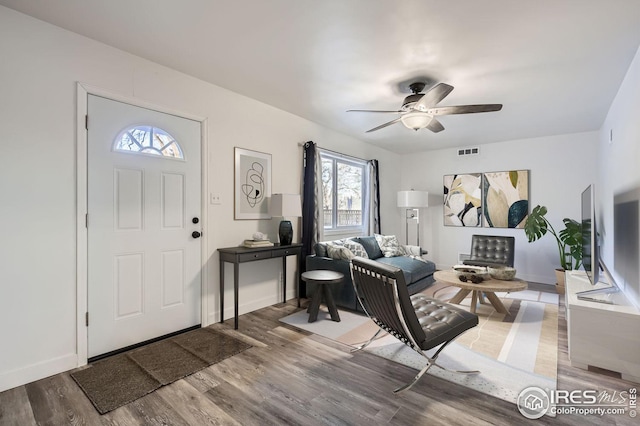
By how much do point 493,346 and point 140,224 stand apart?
11.1 feet

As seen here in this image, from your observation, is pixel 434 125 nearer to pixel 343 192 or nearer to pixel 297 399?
pixel 343 192

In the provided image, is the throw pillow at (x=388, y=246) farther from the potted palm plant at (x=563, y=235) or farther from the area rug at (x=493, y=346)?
the potted palm plant at (x=563, y=235)

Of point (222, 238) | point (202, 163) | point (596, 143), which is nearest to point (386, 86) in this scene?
point (202, 163)

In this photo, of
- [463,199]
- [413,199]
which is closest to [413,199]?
[413,199]

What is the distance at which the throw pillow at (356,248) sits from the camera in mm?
4178

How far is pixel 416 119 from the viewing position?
304 centimetres

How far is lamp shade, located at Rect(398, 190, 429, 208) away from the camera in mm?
5879

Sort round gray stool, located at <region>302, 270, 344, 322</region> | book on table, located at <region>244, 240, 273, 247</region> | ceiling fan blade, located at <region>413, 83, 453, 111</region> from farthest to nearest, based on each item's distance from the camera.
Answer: book on table, located at <region>244, 240, 273, 247</region>, round gray stool, located at <region>302, 270, 344, 322</region>, ceiling fan blade, located at <region>413, 83, 453, 111</region>

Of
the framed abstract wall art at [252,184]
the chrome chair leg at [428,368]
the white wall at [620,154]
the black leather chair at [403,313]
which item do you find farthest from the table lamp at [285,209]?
the white wall at [620,154]

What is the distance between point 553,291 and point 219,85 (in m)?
5.50

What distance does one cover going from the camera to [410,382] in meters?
2.17

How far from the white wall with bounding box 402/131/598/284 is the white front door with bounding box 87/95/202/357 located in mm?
4974

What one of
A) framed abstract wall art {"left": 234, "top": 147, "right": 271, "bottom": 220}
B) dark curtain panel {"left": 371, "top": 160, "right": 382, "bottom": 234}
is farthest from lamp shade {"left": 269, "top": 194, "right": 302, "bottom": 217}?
dark curtain panel {"left": 371, "top": 160, "right": 382, "bottom": 234}

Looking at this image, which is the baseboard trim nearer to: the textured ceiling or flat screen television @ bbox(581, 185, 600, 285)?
the textured ceiling
